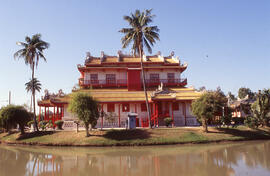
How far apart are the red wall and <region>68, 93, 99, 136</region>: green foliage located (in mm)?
11220

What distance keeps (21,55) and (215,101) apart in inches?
1061

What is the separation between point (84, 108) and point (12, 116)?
35.0 feet

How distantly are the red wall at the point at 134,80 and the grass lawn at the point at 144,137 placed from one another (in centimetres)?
1080

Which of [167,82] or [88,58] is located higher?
[88,58]

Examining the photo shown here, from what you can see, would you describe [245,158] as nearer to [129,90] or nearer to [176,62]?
[129,90]

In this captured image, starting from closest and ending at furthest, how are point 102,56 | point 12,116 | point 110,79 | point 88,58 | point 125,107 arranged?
point 12,116, point 125,107, point 110,79, point 88,58, point 102,56

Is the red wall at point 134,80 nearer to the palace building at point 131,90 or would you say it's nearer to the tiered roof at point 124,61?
the palace building at point 131,90

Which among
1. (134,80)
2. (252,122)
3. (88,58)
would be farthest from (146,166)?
(88,58)

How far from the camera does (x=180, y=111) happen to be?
3148 centimetres

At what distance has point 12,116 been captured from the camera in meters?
27.3

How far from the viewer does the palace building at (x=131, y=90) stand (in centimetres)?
2903

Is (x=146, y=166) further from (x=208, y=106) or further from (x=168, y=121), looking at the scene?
(x=168, y=121)

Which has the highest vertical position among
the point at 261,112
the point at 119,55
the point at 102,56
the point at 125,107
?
the point at 119,55

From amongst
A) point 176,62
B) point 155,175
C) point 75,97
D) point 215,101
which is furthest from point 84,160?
point 176,62
